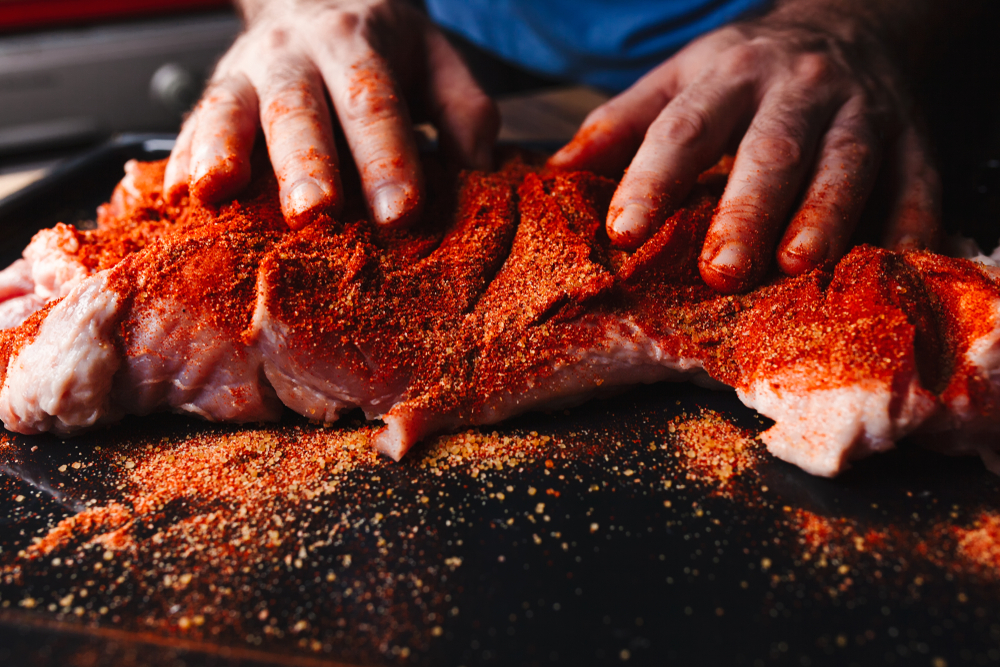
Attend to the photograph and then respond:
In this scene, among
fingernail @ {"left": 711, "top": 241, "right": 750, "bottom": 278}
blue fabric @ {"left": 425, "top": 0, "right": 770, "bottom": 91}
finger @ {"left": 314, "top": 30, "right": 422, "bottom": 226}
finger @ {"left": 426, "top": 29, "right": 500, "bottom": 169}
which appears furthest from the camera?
blue fabric @ {"left": 425, "top": 0, "right": 770, "bottom": 91}

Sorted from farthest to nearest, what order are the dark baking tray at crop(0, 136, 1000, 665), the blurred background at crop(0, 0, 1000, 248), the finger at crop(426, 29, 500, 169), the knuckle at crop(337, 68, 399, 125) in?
the blurred background at crop(0, 0, 1000, 248) → the finger at crop(426, 29, 500, 169) → the knuckle at crop(337, 68, 399, 125) → the dark baking tray at crop(0, 136, 1000, 665)

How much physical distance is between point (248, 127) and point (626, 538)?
1.23m

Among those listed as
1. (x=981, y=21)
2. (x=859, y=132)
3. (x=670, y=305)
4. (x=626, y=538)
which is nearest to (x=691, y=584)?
(x=626, y=538)

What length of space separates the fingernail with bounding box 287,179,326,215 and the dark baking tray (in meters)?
0.56

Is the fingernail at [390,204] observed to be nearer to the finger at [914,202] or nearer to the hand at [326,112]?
the hand at [326,112]

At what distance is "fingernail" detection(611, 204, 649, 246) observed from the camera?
55.2 inches

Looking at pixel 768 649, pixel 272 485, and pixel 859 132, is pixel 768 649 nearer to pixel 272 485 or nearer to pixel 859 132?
pixel 272 485

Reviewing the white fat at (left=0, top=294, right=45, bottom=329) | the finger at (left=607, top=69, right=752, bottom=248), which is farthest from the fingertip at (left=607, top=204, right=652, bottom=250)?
the white fat at (left=0, top=294, right=45, bottom=329)

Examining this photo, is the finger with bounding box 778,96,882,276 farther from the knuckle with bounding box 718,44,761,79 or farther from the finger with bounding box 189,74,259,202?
the finger with bounding box 189,74,259,202

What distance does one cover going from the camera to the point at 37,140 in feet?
13.2

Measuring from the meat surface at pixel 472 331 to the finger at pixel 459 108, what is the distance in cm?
43

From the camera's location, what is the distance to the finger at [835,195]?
54.5 inches

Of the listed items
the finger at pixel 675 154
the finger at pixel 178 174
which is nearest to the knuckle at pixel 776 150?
the finger at pixel 675 154

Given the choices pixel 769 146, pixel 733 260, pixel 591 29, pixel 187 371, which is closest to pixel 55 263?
pixel 187 371
